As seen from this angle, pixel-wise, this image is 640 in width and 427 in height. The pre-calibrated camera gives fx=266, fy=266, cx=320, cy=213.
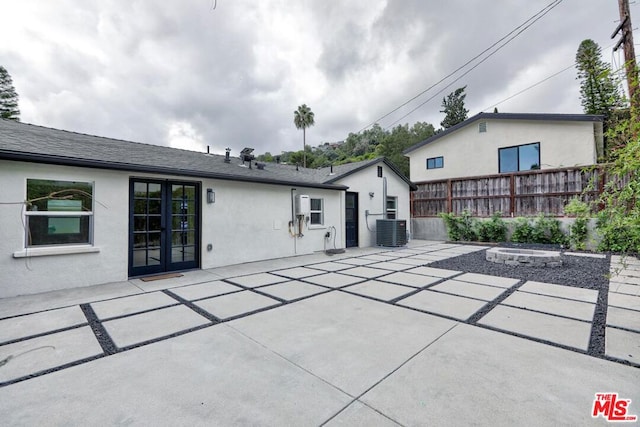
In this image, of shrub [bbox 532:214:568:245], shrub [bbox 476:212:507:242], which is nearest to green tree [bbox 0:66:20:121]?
shrub [bbox 476:212:507:242]

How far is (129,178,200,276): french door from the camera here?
5.27 m

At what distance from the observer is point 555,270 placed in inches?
215

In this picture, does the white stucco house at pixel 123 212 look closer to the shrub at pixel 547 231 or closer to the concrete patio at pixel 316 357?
the concrete patio at pixel 316 357

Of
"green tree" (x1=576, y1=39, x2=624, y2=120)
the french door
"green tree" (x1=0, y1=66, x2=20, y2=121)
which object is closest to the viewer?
the french door

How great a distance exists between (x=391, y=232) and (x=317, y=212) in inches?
115

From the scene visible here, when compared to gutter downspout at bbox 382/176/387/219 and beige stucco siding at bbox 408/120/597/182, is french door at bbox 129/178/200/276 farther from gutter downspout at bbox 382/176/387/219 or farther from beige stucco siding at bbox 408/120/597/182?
beige stucco siding at bbox 408/120/597/182

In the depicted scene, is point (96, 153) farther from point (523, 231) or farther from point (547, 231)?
point (547, 231)

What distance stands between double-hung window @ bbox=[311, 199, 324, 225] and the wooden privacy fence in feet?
19.2

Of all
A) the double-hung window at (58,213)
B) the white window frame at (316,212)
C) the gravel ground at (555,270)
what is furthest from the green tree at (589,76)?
the double-hung window at (58,213)

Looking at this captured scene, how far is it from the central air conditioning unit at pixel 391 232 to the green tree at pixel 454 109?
26633 mm

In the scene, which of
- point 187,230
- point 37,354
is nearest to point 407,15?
point 187,230

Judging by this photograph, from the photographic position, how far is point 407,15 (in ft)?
29.1

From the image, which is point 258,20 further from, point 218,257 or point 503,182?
point 503,182

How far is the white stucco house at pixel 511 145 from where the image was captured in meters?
10.2
